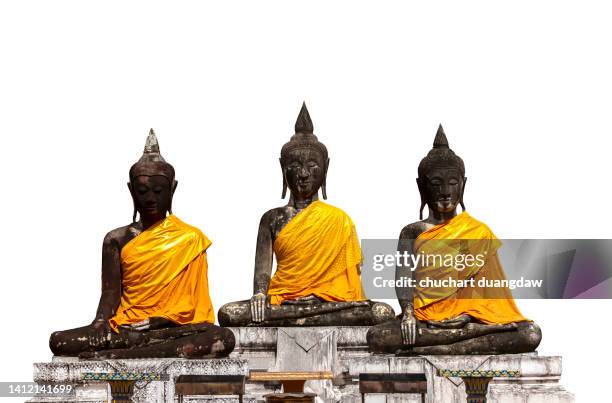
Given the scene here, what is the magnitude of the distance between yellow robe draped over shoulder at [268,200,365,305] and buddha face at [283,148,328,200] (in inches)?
15.3

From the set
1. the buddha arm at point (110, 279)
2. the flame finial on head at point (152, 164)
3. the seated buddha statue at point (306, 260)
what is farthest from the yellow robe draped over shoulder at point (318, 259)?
the buddha arm at point (110, 279)

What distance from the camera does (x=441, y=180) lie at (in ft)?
79.0

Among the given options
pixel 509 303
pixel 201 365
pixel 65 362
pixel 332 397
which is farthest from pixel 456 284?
pixel 65 362

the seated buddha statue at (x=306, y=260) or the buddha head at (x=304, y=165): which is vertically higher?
the buddha head at (x=304, y=165)

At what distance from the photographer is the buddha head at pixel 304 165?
2473 centimetres

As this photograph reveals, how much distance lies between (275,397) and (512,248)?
18.1 feet

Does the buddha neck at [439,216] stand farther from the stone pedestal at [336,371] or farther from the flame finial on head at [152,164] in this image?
the flame finial on head at [152,164]

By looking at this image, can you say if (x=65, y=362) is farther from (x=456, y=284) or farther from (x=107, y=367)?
(x=456, y=284)

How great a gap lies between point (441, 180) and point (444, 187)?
0.11m

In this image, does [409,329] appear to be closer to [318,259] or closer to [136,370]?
[318,259]

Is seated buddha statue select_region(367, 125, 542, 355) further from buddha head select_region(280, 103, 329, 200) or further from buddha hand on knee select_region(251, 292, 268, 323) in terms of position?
buddha hand on knee select_region(251, 292, 268, 323)

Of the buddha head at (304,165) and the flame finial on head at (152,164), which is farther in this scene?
the buddha head at (304,165)

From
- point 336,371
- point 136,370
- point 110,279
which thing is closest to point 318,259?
point 336,371

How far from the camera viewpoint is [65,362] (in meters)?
22.8
